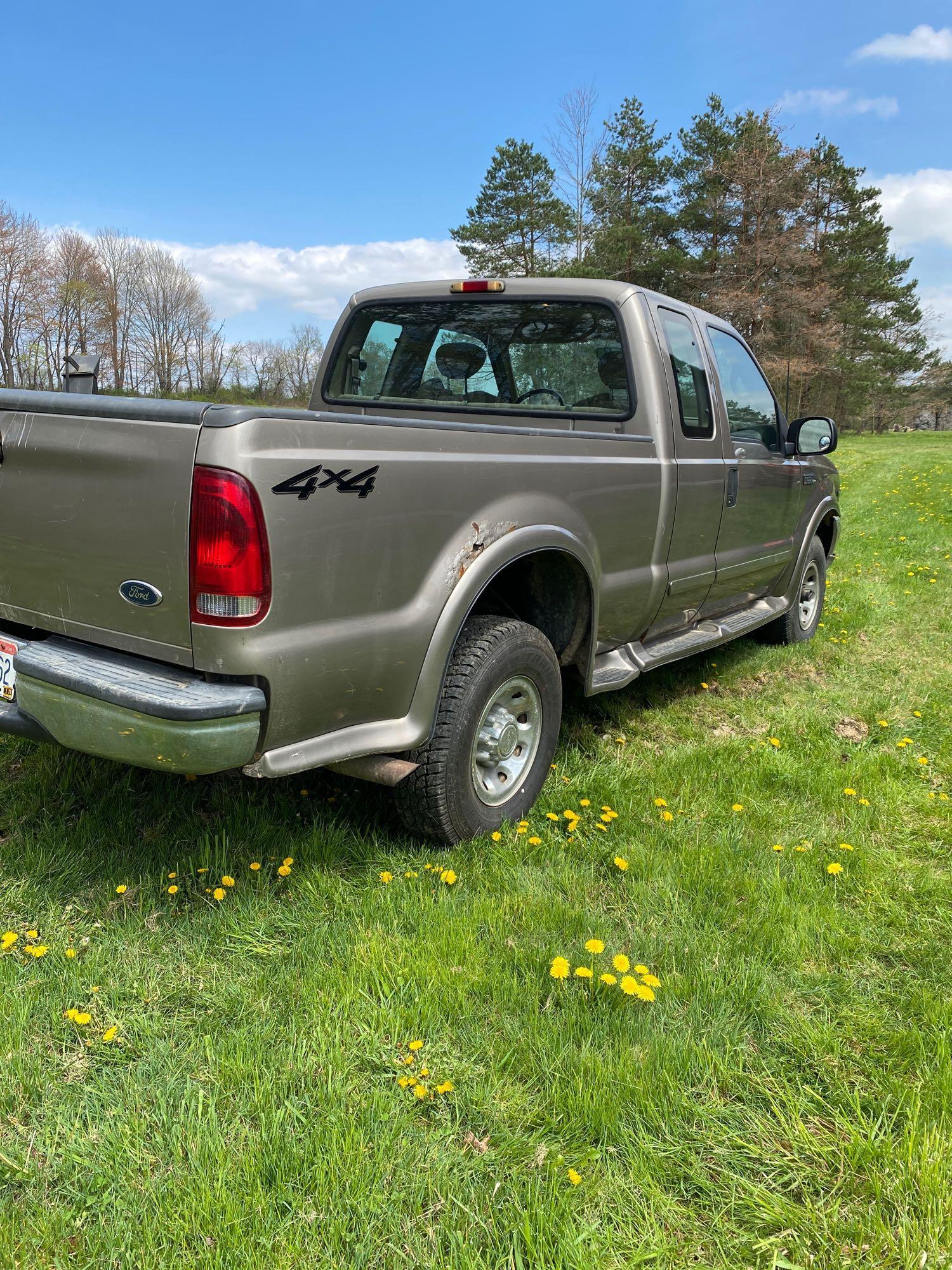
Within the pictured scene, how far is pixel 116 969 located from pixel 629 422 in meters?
2.81

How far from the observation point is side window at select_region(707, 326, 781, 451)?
457 cm

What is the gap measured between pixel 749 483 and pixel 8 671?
3647mm

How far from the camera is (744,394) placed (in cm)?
481

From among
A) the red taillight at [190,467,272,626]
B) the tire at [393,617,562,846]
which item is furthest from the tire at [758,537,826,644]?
the red taillight at [190,467,272,626]

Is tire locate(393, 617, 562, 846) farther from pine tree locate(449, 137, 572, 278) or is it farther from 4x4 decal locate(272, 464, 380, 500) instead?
pine tree locate(449, 137, 572, 278)

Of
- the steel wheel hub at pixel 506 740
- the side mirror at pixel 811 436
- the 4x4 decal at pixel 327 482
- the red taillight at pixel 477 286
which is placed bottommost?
the steel wheel hub at pixel 506 740

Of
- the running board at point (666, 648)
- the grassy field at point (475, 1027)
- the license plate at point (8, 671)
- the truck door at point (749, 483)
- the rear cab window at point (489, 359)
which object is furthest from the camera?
the truck door at point (749, 483)

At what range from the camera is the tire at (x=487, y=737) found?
275cm

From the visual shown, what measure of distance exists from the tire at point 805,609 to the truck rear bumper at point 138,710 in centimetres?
439

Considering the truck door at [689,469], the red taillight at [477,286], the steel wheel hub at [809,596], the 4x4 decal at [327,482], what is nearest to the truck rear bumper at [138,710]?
the 4x4 decal at [327,482]

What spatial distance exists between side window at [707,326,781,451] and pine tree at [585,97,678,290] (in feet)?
87.9

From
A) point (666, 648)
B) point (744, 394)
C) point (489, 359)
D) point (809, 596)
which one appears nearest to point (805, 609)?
point (809, 596)

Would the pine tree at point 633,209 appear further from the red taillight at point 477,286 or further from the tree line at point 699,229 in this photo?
the red taillight at point 477,286

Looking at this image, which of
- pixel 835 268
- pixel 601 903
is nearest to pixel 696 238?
pixel 835 268
